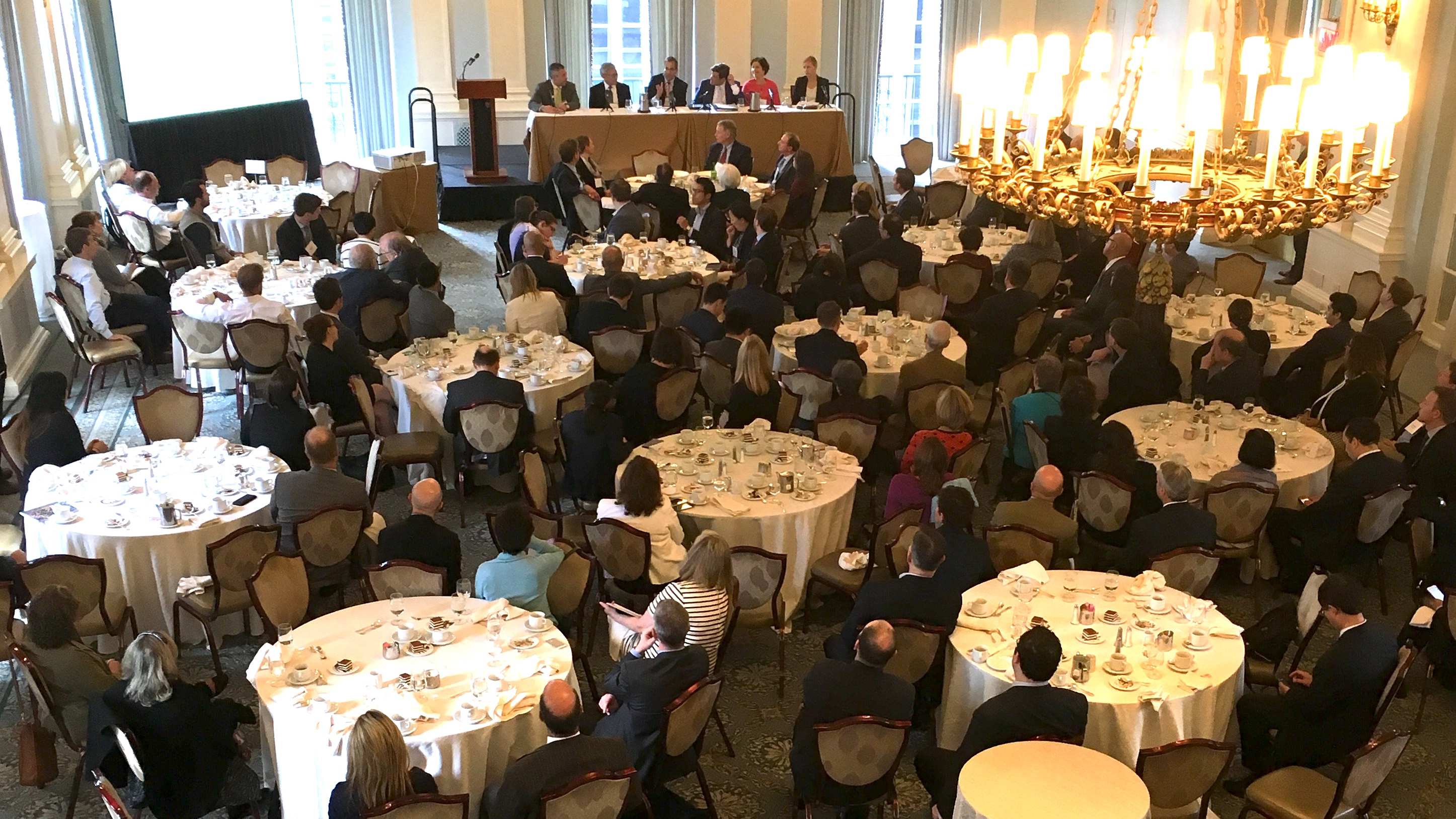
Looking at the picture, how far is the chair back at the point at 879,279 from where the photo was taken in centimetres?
1180

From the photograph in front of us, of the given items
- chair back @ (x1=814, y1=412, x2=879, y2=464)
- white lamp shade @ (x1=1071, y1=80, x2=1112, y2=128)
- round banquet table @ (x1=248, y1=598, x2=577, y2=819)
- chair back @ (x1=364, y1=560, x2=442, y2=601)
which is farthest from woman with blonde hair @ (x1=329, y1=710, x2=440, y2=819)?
chair back @ (x1=814, y1=412, x2=879, y2=464)

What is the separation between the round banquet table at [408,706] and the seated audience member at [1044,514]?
2.64 m

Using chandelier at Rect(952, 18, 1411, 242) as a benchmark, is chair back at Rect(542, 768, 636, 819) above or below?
below

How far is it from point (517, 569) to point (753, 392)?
293cm

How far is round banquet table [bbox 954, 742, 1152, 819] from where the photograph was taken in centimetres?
501

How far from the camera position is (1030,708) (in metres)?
5.46

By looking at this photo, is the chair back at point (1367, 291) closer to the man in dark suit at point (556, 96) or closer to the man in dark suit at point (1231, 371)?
the man in dark suit at point (1231, 371)

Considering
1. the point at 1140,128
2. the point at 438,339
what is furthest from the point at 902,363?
the point at 1140,128

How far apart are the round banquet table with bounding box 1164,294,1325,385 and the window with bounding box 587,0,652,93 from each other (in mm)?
11683

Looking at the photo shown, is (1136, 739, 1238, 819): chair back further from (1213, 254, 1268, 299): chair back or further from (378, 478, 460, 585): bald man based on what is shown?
(1213, 254, 1268, 299): chair back

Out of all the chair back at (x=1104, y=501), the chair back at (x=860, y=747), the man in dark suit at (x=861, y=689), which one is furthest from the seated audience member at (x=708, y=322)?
the chair back at (x=860, y=747)

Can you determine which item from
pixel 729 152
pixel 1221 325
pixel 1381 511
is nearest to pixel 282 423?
pixel 1381 511

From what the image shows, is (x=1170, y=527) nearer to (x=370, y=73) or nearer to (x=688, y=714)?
(x=688, y=714)

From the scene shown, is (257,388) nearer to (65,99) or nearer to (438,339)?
(438,339)
